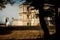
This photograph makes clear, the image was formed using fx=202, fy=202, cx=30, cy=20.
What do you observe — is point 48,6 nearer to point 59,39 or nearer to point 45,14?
point 45,14

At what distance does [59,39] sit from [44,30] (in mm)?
673

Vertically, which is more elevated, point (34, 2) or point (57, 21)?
point (34, 2)

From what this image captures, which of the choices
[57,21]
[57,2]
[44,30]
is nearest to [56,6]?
[57,2]

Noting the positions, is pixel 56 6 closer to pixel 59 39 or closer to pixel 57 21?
pixel 57 21

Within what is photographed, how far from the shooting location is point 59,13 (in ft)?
24.4

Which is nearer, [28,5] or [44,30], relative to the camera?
[28,5]

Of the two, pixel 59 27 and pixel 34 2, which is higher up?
pixel 34 2

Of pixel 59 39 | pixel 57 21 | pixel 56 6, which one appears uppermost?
pixel 56 6

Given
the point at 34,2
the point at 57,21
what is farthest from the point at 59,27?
the point at 34,2

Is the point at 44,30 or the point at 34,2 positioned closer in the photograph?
the point at 34,2

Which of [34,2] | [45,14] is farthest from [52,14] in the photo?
[34,2]

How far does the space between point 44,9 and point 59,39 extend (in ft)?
4.14

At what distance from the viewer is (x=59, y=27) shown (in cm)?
743

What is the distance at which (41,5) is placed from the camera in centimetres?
704
